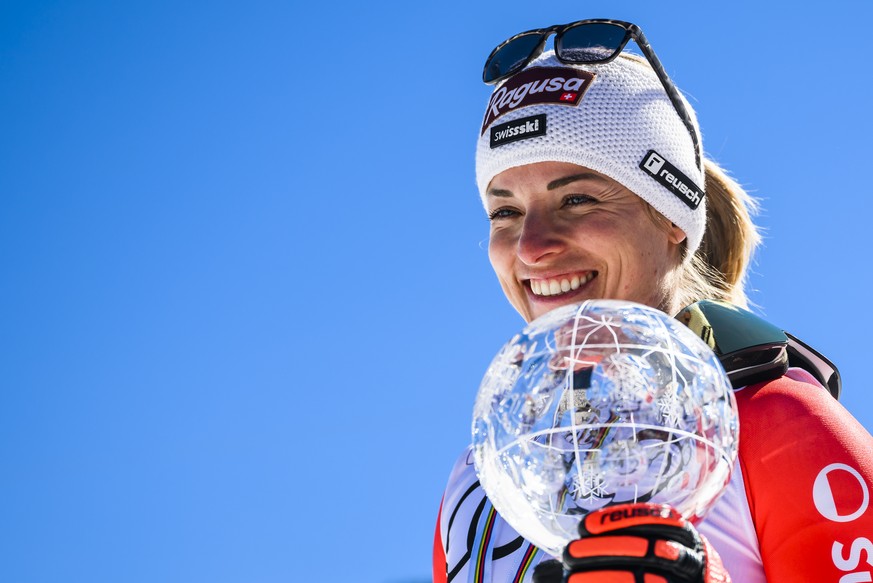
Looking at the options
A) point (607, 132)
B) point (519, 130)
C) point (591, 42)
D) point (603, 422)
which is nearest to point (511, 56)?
point (591, 42)

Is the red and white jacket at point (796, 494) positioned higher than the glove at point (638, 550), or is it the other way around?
the red and white jacket at point (796, 494)

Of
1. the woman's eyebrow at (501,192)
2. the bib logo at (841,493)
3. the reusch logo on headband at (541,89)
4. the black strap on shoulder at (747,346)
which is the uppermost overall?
the reusch logo on headband at (541,89)

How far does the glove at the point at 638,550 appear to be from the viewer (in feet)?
5.54

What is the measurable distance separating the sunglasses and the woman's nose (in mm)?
636

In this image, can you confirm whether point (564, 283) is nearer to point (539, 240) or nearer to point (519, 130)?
point (539, 240)

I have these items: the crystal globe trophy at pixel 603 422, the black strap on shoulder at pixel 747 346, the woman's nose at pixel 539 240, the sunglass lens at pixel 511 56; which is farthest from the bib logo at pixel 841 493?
the sunglass lens at pixel 511 56

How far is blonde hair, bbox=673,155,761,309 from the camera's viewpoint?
3869mm

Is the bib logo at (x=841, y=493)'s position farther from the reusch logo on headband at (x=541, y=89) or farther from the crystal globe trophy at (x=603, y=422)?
the reusch logo on headband at (x=541, y=89)

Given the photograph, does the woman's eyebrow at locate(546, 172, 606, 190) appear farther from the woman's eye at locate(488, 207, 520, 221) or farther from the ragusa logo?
the ragusa logo

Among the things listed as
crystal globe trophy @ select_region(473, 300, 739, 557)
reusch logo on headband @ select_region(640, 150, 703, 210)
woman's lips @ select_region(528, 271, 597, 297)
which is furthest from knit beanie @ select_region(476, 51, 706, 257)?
crystal globe trophy @ select_region(473, 300, 739, 557)

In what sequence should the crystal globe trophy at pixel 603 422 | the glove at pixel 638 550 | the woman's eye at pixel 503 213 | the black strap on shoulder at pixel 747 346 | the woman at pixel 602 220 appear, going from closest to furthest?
1. the glove at pixel 638 550
2. the crystal globe trophy at pixel 603 422
3. the woman at pixel 602 220
4. the black strap on shoulder at pixel 747 346
5. the woman's eye at pixel 503 213

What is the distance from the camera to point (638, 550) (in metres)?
1.69

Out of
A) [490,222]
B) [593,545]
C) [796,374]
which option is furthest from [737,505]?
[490,222]

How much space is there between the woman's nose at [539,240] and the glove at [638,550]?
5.00ft
